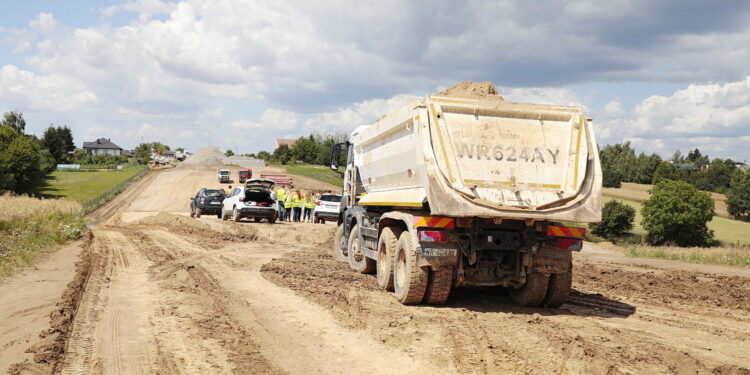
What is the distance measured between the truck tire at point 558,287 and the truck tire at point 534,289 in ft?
0.35

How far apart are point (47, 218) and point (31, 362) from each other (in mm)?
18667

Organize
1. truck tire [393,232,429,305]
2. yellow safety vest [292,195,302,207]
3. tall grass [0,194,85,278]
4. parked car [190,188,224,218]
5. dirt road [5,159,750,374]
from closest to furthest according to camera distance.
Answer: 1. dirt road [5,159,750,374]
2. truck tire [393,232,429,305]
3. tall grass [0,194,85,278]
4. yellow safety vest [292,195,302,207]
5. parked car [190,188,224,218]

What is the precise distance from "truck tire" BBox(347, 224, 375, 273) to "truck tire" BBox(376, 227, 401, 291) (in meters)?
1.71

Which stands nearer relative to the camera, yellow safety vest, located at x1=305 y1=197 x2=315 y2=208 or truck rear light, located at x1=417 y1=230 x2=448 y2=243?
truck rear light, located at x1=417 y1=230 x2=448 y2=243

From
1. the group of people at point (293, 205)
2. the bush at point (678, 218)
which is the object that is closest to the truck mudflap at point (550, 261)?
the group of people at point (293, 205)

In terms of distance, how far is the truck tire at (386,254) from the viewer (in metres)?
10.4

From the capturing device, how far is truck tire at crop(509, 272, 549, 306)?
956 centimetres

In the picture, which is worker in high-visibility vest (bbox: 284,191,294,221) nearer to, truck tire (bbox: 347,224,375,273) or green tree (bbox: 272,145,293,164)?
truck tire (bbox: 347,224,375,273)

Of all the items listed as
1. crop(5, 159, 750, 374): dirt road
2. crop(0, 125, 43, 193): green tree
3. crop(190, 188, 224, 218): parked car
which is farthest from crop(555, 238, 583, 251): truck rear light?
crop(0, 125, 43, 193): green tree

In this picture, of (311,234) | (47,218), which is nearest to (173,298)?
(311,234)

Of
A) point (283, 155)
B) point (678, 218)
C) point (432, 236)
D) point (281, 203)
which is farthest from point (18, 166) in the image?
point (432, 236)

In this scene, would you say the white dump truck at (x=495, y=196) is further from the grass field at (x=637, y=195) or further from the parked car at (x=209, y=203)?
the grass field at (x=637, y=195)

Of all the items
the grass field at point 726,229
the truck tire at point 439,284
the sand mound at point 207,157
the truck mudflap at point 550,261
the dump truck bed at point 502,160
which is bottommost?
the grass field at point 726,229

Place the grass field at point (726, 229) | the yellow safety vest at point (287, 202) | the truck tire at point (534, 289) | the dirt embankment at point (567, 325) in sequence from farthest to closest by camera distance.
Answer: the grass field at point (726, 229) < the yellow safety vest at point (287, 202) < the truck tire at point (534, 289) < the dirt embankment at point (567, 325)
